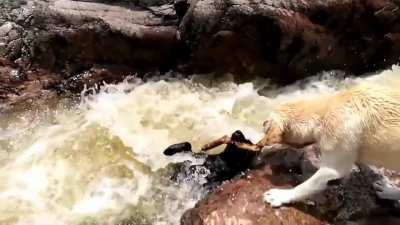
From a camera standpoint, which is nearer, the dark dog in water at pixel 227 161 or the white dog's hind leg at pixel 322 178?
the white dog's hind leg at pixel 322 178

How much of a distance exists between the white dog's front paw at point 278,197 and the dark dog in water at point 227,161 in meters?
0.64

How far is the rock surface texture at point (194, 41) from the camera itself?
8.47m

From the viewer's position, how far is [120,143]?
7535mm

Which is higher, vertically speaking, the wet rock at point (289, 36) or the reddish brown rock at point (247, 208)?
the wet rock at point (289, 36)

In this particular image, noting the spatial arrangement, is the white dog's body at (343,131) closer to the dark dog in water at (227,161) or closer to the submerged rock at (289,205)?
the submerged rock at (289,205)

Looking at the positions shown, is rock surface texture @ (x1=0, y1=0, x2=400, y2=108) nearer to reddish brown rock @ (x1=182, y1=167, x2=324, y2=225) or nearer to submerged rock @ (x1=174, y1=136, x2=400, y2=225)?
submerged rock @ (x1=174, y1=136, x2=400, y2=225)

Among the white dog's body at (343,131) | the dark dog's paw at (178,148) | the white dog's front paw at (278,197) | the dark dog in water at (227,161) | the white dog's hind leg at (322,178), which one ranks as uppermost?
the white dog's body at (343,131)

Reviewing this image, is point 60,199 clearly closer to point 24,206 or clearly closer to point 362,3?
point 24,206

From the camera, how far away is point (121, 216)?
6250 millimetres

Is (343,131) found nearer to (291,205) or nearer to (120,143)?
(291,205)

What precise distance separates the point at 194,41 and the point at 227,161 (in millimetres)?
3030

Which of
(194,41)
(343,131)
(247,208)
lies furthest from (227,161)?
(194,41)

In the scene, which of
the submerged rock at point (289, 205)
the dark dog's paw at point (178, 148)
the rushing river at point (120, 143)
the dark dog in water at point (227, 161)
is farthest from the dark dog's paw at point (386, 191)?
the dark dog's paw at point (178, 148)

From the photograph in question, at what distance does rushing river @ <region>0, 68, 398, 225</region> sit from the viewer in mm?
6359
